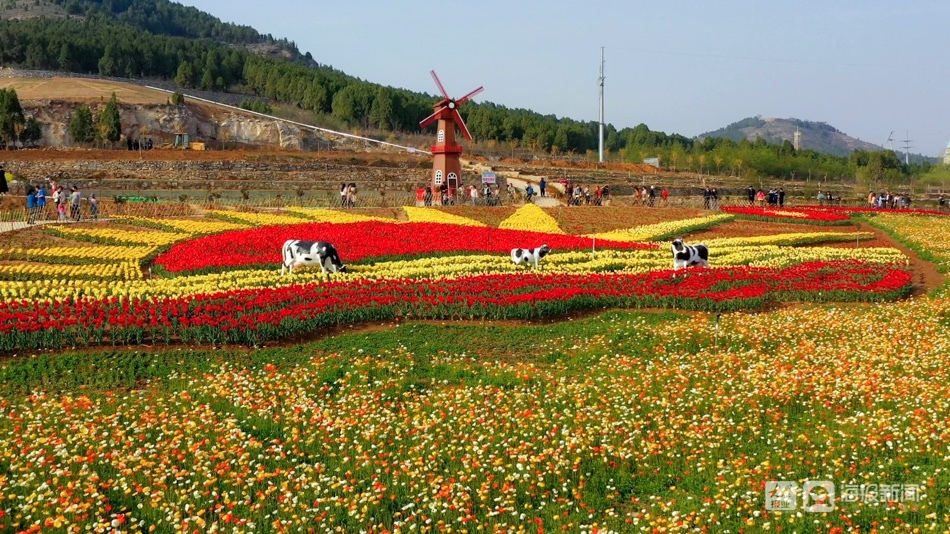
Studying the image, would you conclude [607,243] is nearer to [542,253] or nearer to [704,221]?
[542,253]

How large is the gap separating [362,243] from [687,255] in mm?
11675

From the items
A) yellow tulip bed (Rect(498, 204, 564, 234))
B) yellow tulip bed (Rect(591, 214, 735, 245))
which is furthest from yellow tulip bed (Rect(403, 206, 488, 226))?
yellow tulip bed (Rect(591, 214, 735, 245))

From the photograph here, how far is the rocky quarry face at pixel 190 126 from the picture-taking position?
336ft

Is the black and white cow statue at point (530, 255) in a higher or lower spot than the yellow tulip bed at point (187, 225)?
lower

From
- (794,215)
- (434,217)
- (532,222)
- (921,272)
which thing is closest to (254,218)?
(434,217)

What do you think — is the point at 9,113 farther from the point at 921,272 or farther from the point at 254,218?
the point at 921,272

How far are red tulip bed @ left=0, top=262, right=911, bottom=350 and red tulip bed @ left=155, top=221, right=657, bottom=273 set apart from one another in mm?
5278

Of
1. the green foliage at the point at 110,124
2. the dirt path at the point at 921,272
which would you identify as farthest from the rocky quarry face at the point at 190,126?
the dirt path at the point at 921,272

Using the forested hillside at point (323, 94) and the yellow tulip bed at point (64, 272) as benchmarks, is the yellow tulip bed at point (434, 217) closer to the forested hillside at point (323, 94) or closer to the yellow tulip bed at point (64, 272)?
the yellow tulip bed at point (64, 272)

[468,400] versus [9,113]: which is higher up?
[9,113]

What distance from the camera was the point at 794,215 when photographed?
44.9 m

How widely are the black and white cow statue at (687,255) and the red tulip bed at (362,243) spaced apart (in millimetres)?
5685

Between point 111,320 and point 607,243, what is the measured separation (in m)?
20.0

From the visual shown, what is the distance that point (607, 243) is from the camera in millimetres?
30547
